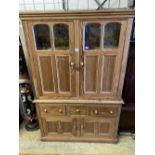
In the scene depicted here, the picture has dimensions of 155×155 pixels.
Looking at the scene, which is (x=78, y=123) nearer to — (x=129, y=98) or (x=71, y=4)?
(x=129, y=98)

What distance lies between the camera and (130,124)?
1.99 m

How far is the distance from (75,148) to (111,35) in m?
1.33

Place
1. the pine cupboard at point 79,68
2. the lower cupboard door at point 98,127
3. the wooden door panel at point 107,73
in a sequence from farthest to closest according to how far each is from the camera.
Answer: the lower cupboard door at point 98,127 → the wooden door panel at point 107,73 → the pine cupboard at point 79,68

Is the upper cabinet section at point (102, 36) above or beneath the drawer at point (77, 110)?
above

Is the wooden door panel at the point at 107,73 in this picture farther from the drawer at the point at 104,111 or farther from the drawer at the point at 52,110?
the drawer at the point at 52,110

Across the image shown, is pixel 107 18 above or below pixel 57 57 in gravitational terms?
above

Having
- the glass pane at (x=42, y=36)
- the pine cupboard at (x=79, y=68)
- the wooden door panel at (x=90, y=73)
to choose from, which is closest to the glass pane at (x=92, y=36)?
the pine cupboard at (x=79, y=68)

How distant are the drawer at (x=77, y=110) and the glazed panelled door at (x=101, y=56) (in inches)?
6.4

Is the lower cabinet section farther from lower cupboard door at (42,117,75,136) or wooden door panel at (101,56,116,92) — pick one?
wooden door panel at (101,56,116,92)

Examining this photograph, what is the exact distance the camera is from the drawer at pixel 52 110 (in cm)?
178

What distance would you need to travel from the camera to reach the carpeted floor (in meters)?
1.83
